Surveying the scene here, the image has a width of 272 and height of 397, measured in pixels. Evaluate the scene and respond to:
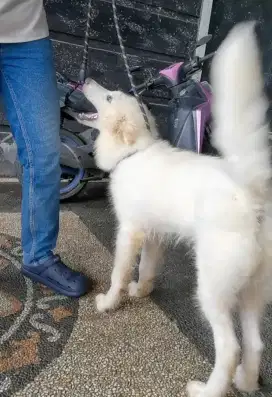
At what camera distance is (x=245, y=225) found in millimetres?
1466

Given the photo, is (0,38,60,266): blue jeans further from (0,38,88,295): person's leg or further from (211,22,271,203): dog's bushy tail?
(211,22,271,203): dog's bushy tail

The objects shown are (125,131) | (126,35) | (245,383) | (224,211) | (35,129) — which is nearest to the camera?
(224,211)

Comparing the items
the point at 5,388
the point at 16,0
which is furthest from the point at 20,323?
the point at 16,0

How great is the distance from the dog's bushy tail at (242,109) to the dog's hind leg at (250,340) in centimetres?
42

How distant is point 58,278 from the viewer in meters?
2.13

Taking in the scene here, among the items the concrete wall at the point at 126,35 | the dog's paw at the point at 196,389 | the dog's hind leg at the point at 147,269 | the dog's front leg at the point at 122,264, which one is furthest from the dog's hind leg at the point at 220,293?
the concrete wall at the point at 126,35

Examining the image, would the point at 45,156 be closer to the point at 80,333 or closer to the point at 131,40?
the point at 80,333

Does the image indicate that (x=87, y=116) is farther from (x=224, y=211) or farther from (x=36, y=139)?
(x=224, y=211)

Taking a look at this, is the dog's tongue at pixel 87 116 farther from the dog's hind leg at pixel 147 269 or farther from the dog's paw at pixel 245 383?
the dog's paw at pixel 245 383

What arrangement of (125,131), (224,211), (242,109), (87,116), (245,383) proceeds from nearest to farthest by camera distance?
(242,109)
(224,211)
(245,383)
(125,131)
(87,116)

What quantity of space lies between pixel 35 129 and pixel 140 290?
0.96 meters

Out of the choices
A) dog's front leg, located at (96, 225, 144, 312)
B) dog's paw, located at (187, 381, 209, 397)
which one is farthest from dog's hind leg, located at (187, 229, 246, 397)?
dog's front leg, located at (96, 225, 144, 312)

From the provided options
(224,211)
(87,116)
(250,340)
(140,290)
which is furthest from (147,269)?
(87,116)

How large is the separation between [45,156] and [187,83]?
160 centimetres
